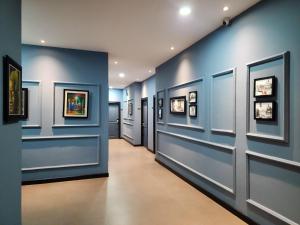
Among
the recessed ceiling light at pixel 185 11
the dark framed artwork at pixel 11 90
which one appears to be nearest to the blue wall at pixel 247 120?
the recessed ceiling light at pixel 185 11

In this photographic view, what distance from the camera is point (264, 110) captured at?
2566 millimetres

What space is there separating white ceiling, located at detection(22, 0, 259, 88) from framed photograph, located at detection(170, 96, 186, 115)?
1.09 metres

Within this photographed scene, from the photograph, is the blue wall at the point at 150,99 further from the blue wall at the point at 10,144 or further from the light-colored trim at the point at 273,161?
the blue wall at the point at 10,144

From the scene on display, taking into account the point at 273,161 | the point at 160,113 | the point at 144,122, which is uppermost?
the point at 160,113

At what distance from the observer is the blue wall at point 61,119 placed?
4.38 meters

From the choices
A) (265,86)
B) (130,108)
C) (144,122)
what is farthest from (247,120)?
(130,108)

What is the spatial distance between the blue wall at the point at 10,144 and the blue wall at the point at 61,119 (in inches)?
94.8

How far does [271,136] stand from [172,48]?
111 inches

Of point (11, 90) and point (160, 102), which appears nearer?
point (11, 90)

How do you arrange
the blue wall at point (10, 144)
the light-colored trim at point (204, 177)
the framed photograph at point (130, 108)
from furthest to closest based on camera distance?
the framed photograph at point (130, 108), the light-colored trim at point (204, 177), the blue wall at point (10, 144)

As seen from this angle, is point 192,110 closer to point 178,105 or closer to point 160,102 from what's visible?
point 178,105

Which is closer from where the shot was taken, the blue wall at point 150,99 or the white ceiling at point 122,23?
the white ceiling at point 122,23

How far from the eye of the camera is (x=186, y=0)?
2.65 m

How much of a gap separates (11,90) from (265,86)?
2682 mm
